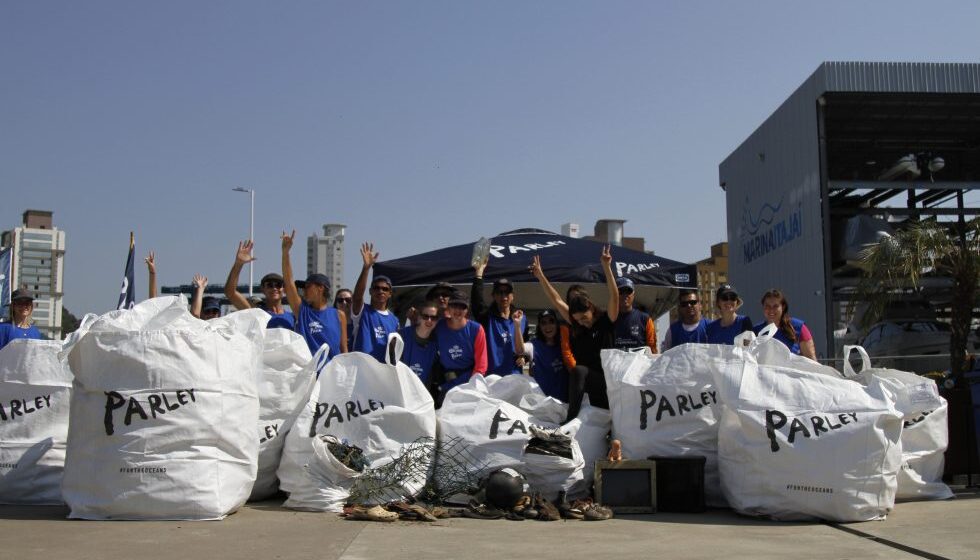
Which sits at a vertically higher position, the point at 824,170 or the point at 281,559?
the point at 824,170

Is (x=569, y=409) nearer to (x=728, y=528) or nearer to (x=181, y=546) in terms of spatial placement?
(x=728, y=528)

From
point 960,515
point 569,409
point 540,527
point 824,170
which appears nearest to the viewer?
point 540,527

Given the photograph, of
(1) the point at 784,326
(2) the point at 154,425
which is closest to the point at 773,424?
(1) the point at 784,326

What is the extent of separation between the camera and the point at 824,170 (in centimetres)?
1686

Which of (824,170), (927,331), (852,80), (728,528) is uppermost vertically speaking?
(852,80)

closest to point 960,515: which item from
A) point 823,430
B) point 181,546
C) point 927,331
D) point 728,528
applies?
point 823,430

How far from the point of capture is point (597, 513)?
4.72 m

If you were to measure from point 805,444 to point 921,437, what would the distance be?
4.72 ft

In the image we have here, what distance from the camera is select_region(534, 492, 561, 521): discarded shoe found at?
15.3 feet

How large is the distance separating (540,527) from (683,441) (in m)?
1.25

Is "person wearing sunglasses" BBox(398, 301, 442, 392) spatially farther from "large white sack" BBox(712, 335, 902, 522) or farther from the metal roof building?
the metal roof building

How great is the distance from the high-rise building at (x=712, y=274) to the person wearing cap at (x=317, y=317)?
24.5 metres

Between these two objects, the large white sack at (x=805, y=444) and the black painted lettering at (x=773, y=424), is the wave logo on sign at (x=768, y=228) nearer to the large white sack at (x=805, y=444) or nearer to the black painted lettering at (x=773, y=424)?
the large white sack at (x=805, y=444)

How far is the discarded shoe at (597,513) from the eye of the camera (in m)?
4.71
